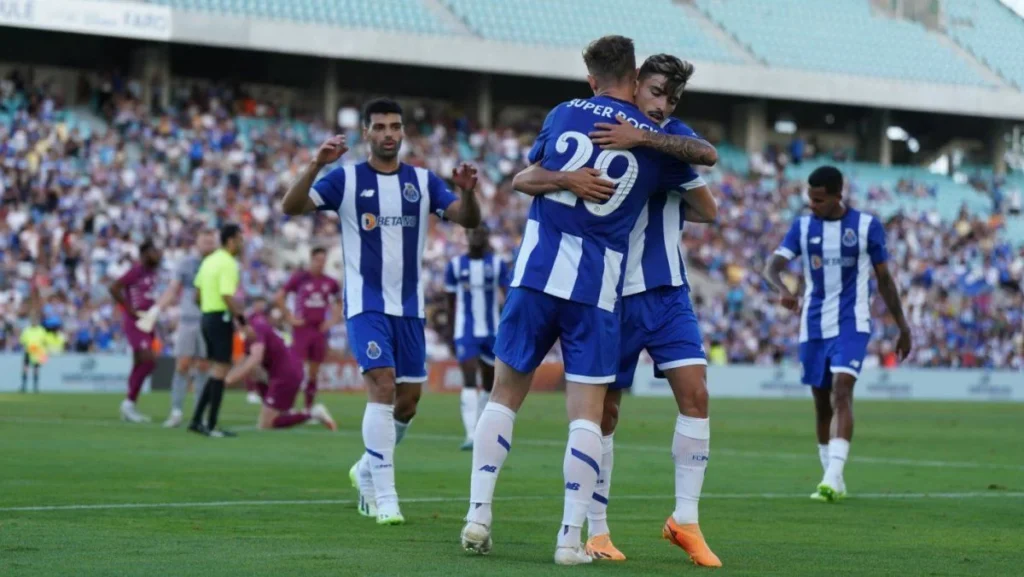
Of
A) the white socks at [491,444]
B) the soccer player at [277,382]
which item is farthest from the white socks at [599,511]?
the soccer player at [277,382]

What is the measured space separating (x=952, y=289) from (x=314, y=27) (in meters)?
19.5

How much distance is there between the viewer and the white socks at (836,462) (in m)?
11.7

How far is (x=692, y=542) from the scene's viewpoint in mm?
7645

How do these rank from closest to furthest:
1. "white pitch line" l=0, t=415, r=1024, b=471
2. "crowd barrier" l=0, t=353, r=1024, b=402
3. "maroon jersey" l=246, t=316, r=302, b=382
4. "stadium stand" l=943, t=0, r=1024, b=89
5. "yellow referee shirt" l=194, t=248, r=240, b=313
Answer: "white pitch line" l=0, t=415, r=1024, b=471, "yellow referee shirt" l=194, t=248, r=240, b=313, "maroon jersey" l=246, t=316, r=302, b=382, "crowd barrier" l=0, t=353, r=1024, b=402, "stadium stand" l=943, t=0, r=1024, b=89

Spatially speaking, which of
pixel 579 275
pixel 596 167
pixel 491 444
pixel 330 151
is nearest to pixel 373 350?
pixel 330 151

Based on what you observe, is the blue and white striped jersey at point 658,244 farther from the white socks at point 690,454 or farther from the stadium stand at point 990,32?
the stadium stand at point 990,32

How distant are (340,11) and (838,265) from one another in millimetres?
36462

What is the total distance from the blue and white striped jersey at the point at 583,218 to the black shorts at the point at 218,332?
11.2 metres

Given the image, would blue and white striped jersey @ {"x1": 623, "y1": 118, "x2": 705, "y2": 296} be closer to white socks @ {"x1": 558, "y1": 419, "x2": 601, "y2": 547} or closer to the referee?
white socks @ {"x1": 558, "y1": 419, "x2": 601, "y2": 547}

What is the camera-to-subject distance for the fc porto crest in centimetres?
1020

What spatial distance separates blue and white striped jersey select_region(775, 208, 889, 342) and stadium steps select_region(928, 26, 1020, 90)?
48249 millimetres

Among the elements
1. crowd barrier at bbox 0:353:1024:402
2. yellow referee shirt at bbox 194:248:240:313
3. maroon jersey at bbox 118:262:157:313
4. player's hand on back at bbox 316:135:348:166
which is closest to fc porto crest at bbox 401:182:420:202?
player's hand on back at bbox 316:135:348:166

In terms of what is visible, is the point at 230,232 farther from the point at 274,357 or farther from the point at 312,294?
the point at 312,294

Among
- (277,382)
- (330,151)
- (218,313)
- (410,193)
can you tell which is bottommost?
(277,382)
